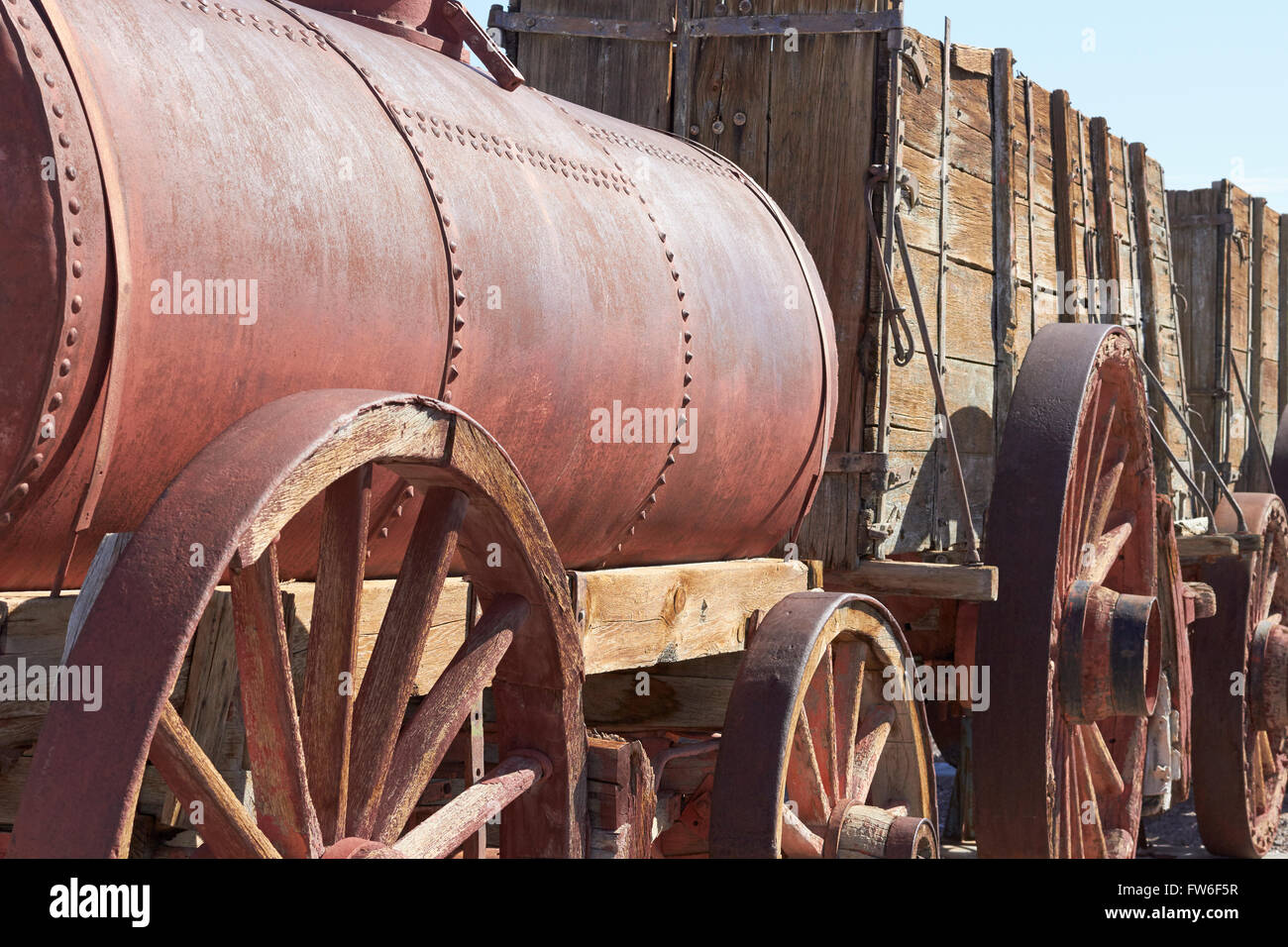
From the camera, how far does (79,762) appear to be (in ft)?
5.40

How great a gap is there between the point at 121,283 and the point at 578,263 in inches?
46.7

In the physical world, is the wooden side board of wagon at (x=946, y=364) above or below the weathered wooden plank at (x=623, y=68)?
below

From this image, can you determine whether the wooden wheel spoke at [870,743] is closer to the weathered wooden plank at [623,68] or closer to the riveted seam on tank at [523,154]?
the riveted seam on tank at [523,154]

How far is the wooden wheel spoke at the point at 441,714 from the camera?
2350 millimetres

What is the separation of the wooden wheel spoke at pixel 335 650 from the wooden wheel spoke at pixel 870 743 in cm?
199

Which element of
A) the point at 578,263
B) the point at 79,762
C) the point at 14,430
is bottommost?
the point at 79,762

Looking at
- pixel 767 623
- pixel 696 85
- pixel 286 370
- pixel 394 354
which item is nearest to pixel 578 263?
pixel 394 354

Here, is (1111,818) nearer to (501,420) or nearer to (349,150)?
(501,420)

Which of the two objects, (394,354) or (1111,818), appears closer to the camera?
(394,354)

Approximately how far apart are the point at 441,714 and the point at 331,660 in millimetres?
267

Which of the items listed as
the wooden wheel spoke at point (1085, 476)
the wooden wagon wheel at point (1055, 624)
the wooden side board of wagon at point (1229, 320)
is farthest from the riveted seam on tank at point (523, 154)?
the wooden side board of wagon at point (1229, 320)

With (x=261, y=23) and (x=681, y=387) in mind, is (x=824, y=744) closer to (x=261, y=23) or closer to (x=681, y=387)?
(x=681, y=387)

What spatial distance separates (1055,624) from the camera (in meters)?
4.57

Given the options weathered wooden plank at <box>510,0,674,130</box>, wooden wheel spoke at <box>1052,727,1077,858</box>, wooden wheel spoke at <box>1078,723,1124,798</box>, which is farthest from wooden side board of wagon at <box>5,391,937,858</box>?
weathered wooden plank at <box>510,0,674,130</box>
